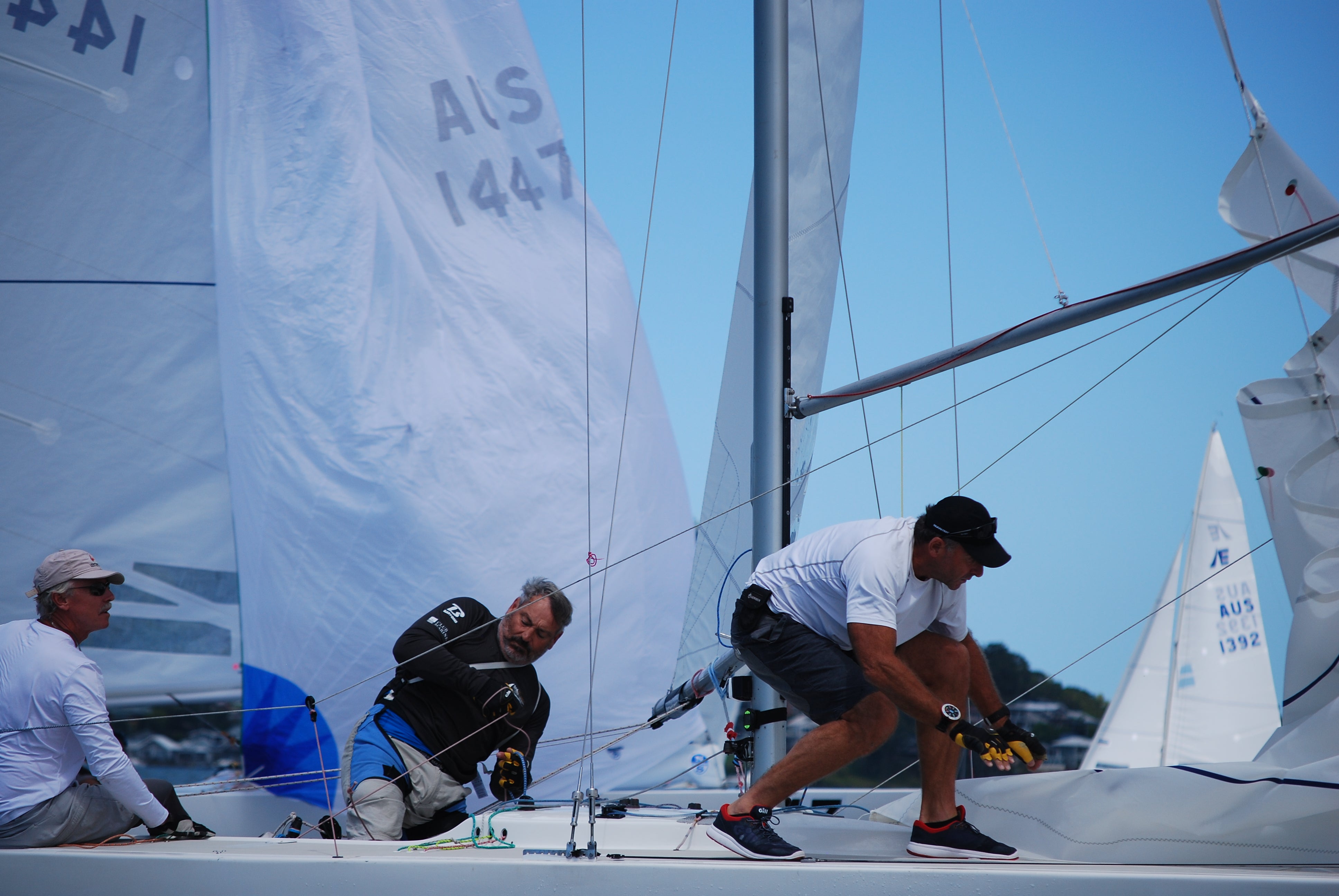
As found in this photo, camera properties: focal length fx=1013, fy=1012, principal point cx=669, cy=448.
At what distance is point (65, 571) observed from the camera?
2170mm

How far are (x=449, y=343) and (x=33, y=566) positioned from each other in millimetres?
1832

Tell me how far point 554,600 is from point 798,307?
1.19 m

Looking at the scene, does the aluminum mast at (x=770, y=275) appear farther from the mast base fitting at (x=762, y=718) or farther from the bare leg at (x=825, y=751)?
the bare leg at (x=825, y=751)

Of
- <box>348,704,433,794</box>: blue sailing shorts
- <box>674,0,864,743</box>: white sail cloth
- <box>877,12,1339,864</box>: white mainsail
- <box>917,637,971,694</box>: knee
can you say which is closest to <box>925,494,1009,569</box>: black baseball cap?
<box>917,637,971,694</box>: knee

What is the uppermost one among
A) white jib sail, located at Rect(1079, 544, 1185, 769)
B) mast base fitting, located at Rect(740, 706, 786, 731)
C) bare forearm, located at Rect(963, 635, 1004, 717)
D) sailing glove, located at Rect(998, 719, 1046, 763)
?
bare forearm, located at Rect(963, 635, 1004, 717)

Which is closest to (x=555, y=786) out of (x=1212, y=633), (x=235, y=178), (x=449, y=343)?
(x=449, y=343)

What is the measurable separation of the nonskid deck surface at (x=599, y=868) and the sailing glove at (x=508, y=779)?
0.93 feet

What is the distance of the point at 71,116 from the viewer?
411cm

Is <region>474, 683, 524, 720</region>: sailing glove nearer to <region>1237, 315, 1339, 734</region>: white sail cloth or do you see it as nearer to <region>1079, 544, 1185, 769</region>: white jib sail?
<region>1237, 315, 1339, 734</region>: white sail cloth

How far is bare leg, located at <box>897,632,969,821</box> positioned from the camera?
6.25 ft

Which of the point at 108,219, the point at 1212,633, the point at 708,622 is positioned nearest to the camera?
the point at 708,622

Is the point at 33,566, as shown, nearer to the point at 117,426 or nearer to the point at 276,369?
the point at 117,426

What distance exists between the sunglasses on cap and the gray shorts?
1848mm

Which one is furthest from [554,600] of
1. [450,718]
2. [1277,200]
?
[1277,200]
